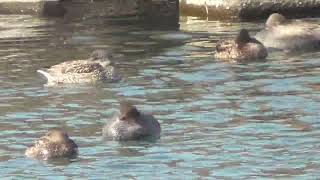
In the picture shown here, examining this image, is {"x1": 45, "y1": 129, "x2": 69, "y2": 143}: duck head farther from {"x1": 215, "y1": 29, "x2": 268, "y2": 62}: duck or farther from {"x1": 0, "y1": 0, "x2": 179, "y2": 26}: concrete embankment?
{"x1": 0, "y1": 0, "x2": 179, "y2": 26}: concrete embankment

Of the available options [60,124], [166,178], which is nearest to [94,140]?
[60,124]

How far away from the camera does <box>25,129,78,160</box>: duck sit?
11031 millimetres

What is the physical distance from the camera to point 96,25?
21.4 meters

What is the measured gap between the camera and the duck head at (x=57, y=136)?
11125 millimetres

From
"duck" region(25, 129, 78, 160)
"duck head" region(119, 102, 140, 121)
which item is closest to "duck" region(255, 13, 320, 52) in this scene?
"duck head" region(119, 102, 140, 121)

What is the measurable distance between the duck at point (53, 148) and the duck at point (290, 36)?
688 centimetres

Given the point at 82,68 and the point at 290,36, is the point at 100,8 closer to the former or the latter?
the point at 290,36

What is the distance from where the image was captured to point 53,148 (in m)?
11.1

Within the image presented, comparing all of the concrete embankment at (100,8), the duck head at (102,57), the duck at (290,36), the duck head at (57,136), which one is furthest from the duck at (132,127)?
the concrete embankment at (100,8)

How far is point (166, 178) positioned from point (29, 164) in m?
1.46

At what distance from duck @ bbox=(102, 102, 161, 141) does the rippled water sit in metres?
0.14

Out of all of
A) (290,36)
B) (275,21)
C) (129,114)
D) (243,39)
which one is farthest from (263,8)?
(129,114)

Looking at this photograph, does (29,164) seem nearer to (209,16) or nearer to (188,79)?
(188,79)

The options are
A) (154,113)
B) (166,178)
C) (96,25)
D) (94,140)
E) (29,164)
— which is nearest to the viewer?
(166,178)
